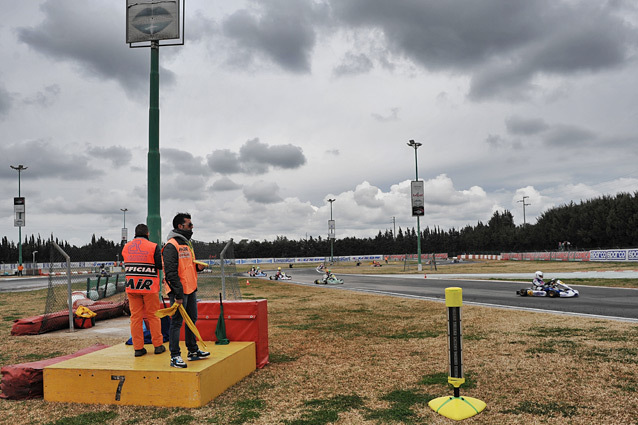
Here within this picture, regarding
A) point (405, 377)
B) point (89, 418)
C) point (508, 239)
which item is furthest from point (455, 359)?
point (508, 239)

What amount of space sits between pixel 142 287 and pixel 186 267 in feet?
2.66

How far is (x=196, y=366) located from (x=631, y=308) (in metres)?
13.1

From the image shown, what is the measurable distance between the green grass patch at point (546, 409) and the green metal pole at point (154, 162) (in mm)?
7400

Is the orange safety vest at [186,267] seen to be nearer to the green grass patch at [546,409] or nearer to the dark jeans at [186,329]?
the dark jeans at [186,329]

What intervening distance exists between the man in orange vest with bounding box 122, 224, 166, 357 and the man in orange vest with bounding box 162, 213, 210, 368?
1.66 ft

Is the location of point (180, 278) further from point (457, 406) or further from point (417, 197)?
point (417, 197)

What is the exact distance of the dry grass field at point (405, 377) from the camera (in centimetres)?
477

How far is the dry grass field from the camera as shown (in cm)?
477

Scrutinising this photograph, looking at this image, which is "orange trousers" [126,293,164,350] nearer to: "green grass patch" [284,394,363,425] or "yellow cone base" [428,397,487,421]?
"green grass patch" [284,394,363,425]

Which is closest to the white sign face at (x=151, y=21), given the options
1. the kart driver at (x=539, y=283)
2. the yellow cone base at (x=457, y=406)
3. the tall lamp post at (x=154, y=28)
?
the tall lamp post at (x=154, y=28)

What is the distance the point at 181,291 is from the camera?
18.9 ft

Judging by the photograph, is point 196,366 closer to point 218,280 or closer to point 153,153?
point 153,153

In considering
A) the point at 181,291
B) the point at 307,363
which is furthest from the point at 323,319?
the point at 181,291

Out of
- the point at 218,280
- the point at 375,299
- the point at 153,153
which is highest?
the point at 153,153
